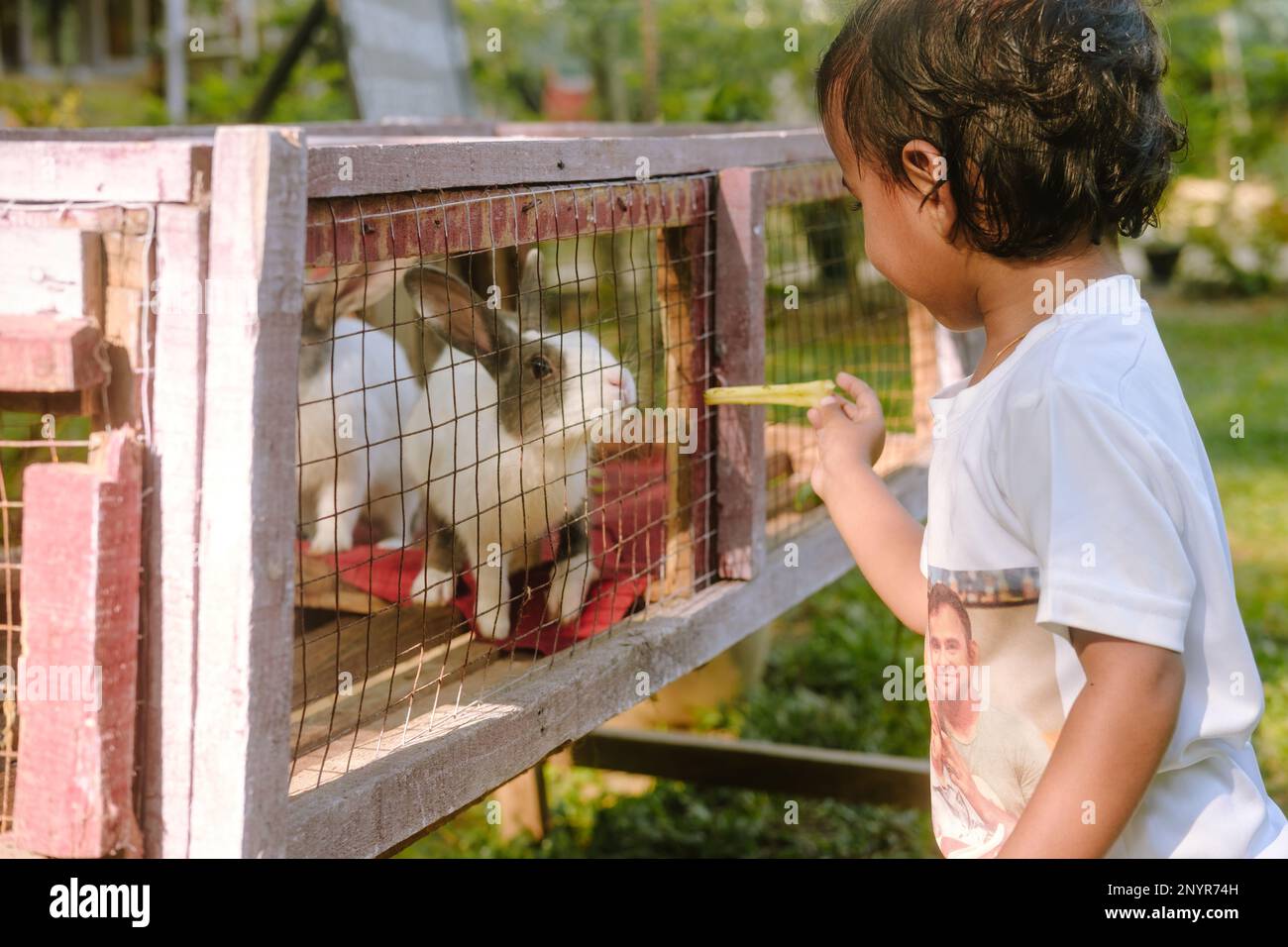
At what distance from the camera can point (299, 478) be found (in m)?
1.91

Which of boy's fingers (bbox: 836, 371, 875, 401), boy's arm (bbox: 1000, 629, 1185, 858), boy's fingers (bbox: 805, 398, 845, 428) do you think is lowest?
boy's arm (bbox: 1000, 629, 1185, 858)

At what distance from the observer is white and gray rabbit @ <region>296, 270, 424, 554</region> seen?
2965 mm

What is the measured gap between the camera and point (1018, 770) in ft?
4.83

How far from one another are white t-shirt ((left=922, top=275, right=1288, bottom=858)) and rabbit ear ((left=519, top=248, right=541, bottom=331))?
897 millimetres

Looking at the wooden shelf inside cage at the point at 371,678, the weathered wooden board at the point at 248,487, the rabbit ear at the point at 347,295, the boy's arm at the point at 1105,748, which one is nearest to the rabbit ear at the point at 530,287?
the rabbit ear at the point at 347,295

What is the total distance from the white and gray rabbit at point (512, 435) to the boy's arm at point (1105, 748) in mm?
1094

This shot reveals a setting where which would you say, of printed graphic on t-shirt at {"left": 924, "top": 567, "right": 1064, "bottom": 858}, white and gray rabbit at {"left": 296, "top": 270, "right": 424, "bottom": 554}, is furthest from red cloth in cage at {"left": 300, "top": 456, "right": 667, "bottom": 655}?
printed graphic on t-shirt at {"left": 924, "top": 567, "right": 1064, "bottom": 858}

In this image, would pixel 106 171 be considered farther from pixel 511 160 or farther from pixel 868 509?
pixel 868 509

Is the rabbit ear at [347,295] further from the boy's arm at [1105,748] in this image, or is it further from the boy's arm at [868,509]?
the boy's arm at [1105,748]

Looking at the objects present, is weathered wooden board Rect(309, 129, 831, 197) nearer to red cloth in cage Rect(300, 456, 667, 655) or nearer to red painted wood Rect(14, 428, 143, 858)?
red painted wood Rect(14, 428, 143, 858)
